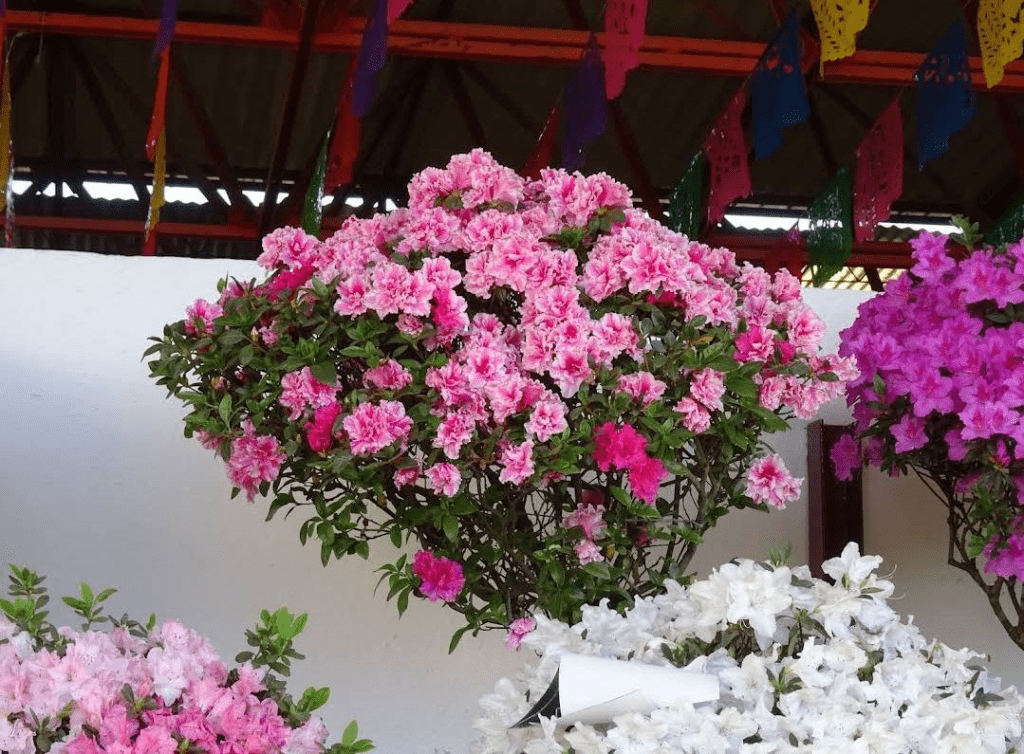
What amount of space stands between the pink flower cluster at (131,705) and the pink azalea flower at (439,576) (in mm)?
461

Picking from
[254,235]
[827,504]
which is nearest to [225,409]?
[827,504]

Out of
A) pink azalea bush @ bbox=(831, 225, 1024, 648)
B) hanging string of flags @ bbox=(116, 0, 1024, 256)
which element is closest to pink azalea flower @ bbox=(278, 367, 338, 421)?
pink azalea bush @ bbox=(831, 225, 1024, 648)

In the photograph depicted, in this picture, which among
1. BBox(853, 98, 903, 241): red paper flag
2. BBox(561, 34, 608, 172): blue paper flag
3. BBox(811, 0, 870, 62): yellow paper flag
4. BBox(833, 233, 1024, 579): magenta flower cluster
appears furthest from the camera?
BBox(853, 98, 903, 241): red paper flag

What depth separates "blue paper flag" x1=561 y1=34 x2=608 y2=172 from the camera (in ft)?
13.8

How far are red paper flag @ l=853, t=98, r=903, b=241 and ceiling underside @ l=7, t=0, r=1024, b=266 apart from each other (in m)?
0.57

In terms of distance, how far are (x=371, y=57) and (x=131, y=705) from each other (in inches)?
108

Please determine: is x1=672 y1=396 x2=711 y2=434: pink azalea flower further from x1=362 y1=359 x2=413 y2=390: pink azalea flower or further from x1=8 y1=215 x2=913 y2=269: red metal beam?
x1=8 y1=215 x2=913 y2=269: red metal beam

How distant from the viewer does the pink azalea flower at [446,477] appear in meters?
1.58

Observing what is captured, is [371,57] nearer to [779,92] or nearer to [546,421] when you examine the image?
[779,92]

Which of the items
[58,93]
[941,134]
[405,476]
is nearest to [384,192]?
[58,93]

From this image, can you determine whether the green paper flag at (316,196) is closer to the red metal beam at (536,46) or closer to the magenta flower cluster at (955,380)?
the red metal beam at (536,46)

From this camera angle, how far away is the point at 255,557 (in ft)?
6.96

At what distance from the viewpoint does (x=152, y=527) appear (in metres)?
2.11

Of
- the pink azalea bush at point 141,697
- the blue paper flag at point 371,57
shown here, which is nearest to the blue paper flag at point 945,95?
the blue paper flag at point 371,57
